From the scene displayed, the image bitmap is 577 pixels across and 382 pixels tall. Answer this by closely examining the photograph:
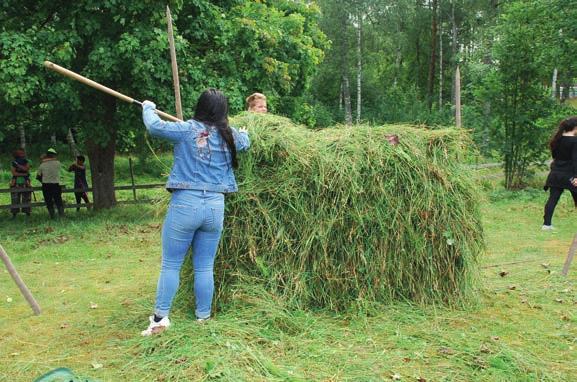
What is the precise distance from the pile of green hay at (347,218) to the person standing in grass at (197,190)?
1.10 ft

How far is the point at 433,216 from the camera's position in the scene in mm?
4926

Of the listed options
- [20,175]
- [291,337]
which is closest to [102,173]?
[20,175]

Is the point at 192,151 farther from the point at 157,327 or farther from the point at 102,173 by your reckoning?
the point at 102,173

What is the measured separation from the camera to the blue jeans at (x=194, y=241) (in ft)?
13.7

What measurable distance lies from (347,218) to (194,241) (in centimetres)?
132

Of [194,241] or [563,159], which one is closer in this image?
[194,241]

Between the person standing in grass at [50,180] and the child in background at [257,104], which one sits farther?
the person standing in grass at [50,180]

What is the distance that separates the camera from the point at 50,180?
12.4 metres

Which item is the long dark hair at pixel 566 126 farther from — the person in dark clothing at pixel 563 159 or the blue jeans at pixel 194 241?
the blue jeans at pixel 194 241

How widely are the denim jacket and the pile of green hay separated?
17.4 inches

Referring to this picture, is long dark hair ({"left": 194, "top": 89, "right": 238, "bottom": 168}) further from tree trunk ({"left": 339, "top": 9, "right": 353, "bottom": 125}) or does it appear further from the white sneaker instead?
tree trunk ({"left": 339, "top": 9, "right": 353, "bottom": 125})

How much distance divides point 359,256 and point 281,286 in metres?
0.72

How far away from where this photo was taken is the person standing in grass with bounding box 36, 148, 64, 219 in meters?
12.4

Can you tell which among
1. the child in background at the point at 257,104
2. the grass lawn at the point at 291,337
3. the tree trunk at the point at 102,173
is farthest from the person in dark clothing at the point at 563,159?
the tree trunk at the point at 102,173
